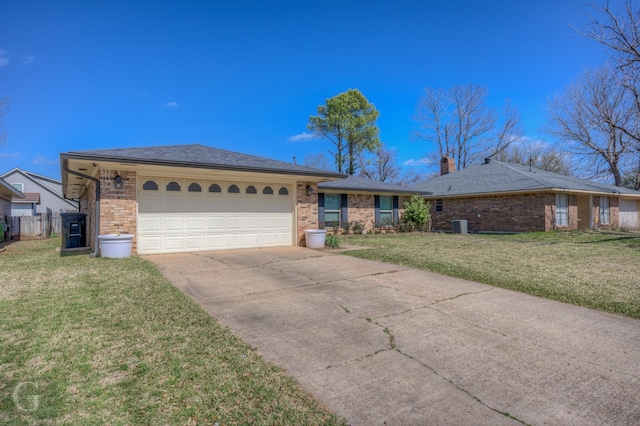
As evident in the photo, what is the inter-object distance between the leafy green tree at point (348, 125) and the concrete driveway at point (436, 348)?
934 inches

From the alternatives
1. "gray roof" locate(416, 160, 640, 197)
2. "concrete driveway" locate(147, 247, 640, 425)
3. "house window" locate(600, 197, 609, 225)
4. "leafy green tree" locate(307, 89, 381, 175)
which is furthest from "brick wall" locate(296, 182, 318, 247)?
"house window" locate(600, 197, 609, 225)

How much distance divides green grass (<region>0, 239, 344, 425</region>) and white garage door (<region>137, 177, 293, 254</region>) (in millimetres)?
4606

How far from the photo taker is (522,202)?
721 inches

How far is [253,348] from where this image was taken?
10.6 ft

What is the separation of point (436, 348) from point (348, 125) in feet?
86.4

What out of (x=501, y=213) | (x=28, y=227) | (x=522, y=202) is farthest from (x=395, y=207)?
(x=28, y=227)

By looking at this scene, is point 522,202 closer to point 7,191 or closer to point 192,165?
point 192,165

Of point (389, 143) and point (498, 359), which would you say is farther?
point (389, 143)

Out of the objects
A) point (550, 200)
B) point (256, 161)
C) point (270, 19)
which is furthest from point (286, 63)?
point (550, 200)

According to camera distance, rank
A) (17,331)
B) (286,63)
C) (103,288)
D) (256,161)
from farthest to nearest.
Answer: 1. (286,63)
2. (256,161)
3. (103,288)
4. (17,331)

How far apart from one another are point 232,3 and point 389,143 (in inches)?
1044

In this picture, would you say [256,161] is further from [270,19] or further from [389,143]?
[389,143]

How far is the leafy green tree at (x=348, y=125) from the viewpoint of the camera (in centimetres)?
2786

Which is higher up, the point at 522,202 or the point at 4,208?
the point at 4,208
